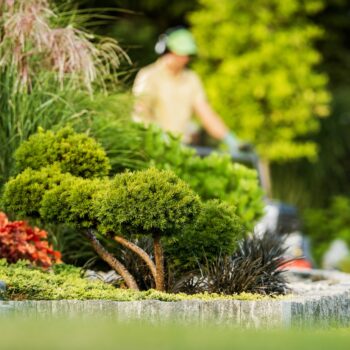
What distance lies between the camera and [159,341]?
6.00 m

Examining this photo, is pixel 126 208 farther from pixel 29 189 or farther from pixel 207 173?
pixel 207 173

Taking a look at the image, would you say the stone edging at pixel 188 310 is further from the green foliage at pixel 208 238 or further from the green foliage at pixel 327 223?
the green foliage at pixel 327 223

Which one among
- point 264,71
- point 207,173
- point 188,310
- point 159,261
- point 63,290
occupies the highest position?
point 264,71

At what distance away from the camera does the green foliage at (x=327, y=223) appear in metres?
22.0

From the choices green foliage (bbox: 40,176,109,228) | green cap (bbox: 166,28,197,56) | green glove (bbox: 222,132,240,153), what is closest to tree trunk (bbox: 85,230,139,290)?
green foliage (bbox: 40,176,109,228)

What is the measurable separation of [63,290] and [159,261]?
0.73 m

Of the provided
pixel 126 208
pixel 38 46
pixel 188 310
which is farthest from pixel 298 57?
pixel 188 310

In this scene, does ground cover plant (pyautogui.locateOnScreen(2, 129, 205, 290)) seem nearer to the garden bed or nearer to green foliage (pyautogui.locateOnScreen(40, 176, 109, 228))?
green foliage (pyautogui.locateOnScreen(40, 176, 109, 228))

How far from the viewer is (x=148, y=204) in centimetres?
786

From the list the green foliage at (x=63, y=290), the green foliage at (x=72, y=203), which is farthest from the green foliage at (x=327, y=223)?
the green foliage at (x=63, y=290)

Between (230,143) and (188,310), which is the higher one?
(230,143)

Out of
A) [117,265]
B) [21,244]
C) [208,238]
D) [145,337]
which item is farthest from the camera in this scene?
[21,244]

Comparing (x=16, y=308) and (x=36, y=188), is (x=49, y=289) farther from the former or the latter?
(x=36, y=188)

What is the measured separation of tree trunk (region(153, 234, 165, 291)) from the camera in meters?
8.14
